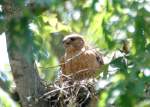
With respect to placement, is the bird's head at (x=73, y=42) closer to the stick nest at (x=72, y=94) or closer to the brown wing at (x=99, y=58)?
the brown wing at (x=99, y=58)

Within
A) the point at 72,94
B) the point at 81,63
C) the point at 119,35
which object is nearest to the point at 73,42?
the point at 81,63

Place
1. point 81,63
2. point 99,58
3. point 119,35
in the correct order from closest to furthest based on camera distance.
A: point 119,35
point 99,58
point 81,63

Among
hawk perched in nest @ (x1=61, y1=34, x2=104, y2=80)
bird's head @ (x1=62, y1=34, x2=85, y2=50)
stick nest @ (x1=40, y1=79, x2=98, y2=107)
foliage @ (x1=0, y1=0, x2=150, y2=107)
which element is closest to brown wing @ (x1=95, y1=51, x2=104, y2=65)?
hawk perched in nest @ (x1=61, y1=34, x2=104, y2=80)

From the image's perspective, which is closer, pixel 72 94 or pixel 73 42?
pixel 72 94

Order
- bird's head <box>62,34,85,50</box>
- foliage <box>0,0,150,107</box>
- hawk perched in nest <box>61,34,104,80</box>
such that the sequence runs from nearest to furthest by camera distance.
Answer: foliage <box>0,0,150,107</box>, hawk perched in nest <box>61,34,104,80</box>, bird's head <box>62,34,85,50</box>

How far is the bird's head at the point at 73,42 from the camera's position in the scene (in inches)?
288

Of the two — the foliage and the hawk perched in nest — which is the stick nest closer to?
the hawk perched in nest

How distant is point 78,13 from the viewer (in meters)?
2.75

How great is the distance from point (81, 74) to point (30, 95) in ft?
6.39

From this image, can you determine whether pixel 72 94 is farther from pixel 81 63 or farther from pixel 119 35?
pixel 119 35

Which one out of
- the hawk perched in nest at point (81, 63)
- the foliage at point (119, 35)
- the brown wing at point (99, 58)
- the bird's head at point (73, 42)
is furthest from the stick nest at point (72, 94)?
the foliage at point (119, 35)

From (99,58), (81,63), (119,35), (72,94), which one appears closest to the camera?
(119,35)

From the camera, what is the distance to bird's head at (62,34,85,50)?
288 inches

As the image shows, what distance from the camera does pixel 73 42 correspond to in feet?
24.2
